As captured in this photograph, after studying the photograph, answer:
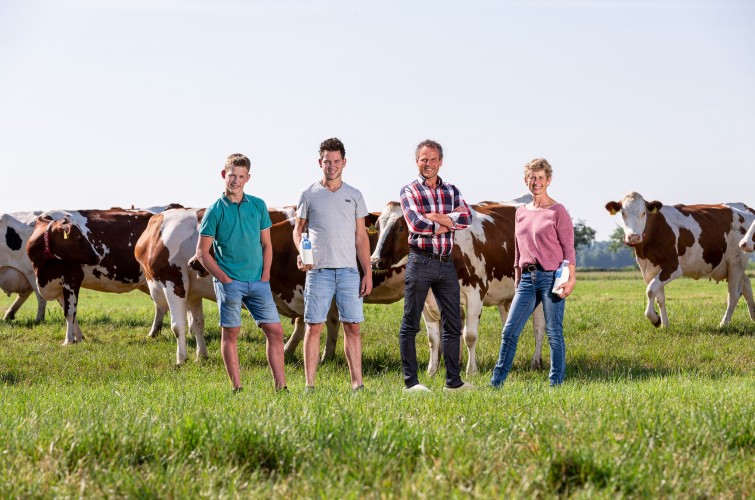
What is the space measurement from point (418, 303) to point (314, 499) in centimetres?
387

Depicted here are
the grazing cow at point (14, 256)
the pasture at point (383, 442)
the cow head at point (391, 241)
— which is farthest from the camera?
the grazing cow at point (14, 256)

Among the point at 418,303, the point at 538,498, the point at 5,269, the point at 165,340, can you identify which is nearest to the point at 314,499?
the point at 538,498

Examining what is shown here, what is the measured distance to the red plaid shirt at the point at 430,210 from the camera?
24.7ft

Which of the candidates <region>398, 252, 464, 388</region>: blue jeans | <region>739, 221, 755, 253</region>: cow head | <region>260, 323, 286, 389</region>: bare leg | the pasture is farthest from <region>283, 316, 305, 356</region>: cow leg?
<region>739, 221, 755, 253</region>: cow head

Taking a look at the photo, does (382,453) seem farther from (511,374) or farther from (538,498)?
(511,374)

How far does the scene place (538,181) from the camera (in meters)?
7.79

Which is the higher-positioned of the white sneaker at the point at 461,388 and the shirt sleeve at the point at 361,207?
the shirt sleeve at the point at 361,207

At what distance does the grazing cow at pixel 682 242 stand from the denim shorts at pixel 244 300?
9.50 meters

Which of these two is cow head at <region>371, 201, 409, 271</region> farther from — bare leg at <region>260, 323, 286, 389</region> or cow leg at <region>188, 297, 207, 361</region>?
cow leg at <region>188, 297, 207, 361</region>

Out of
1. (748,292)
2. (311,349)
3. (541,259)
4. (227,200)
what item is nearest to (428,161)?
(541,259)

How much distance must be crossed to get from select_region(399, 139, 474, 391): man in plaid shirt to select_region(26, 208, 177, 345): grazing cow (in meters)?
8.93

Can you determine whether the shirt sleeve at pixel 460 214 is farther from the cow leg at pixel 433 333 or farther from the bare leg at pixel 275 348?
the cow leg at pixel 433 333

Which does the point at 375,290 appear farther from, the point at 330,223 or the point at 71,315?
the point at 71,315

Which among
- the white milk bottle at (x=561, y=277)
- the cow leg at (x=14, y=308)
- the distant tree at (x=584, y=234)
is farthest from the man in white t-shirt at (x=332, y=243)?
the distant tree at (x=584, y=234)
